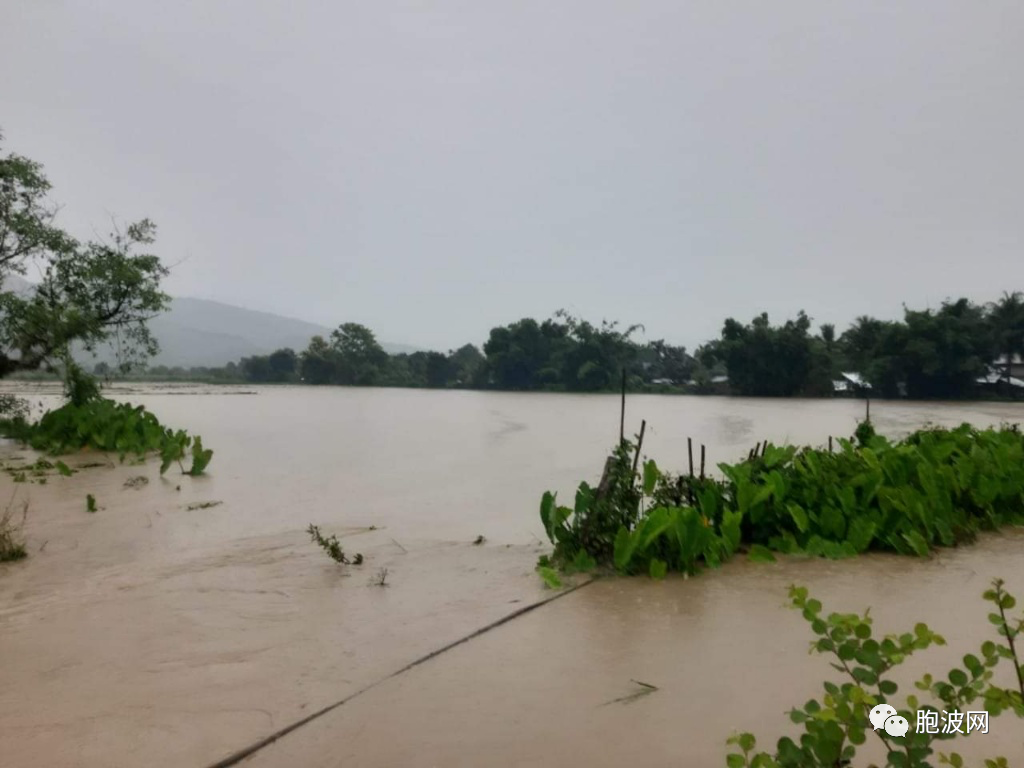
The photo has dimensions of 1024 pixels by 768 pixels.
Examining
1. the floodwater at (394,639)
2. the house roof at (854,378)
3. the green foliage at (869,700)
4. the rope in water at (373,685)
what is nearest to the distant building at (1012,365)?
the house roof at (854,378)

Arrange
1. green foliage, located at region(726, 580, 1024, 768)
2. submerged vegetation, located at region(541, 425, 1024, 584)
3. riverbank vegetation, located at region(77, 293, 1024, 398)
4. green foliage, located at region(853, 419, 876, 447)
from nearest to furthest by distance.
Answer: green foliage, located at region(726, 580, 1024, 768) < submerged vegetation, located at region(541, 425, 1024, 584) < green foliage, located at region(853, 419, 876, 447) < riverbank vegetation, located at region(77, 293, 1024, 398)

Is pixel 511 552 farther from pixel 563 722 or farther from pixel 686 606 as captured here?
pixel 563 722

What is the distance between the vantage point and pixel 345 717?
2629 mm

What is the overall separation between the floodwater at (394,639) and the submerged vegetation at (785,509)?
0.64 ft

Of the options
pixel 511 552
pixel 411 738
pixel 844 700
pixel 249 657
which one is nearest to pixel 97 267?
pixel 511 552

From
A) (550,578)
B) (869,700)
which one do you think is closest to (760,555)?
(550,578)

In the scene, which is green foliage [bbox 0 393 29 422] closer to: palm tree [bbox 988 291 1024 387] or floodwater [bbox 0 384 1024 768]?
floodwater [bbox 0 384 1024 768]

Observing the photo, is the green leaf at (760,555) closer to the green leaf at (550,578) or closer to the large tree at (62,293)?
the green leaf at (550,578)

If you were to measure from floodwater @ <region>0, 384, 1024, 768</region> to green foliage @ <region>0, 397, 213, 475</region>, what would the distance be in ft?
11.2

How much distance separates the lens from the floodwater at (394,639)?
2.47 m

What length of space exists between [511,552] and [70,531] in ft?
11.3

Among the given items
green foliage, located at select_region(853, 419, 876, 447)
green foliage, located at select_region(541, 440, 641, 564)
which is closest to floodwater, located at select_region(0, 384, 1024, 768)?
green foliage, located at select_region(541, 440, 641, 564)

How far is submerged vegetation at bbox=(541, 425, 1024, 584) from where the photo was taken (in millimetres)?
4449

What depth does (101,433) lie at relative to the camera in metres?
11.2
